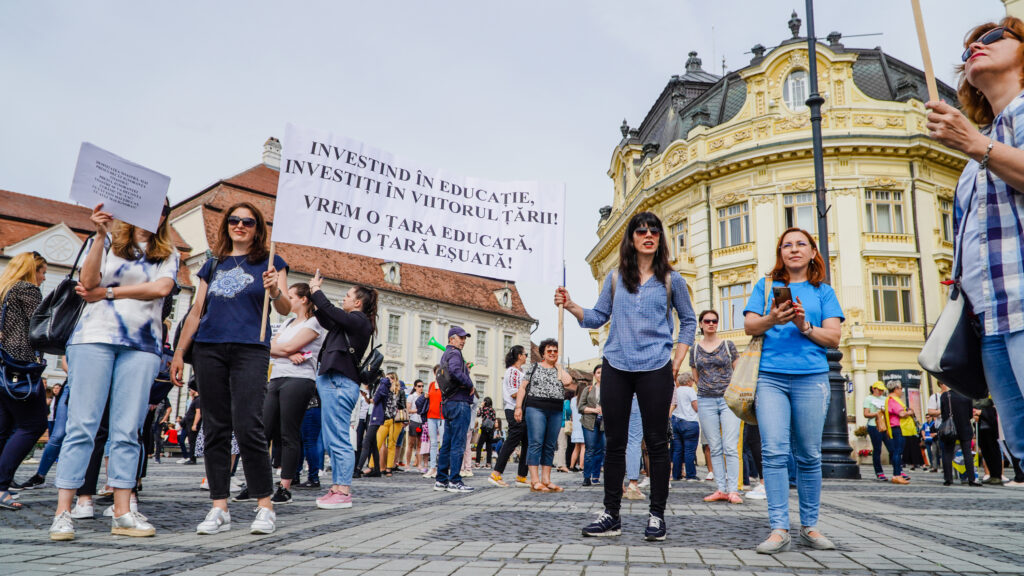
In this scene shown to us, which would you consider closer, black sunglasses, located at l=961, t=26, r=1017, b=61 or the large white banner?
black sunglasses, located at l=961, t=26, r=1017, b=61

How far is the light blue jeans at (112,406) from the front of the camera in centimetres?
437

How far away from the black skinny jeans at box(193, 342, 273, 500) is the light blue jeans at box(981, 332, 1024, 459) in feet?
12.9

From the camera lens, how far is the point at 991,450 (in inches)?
468

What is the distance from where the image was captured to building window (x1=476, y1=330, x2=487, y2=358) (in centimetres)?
5580

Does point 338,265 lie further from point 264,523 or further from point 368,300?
point 264,523

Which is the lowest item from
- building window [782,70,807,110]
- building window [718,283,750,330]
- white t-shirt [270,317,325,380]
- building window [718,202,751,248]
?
white t-shirt [270,317,325,380]

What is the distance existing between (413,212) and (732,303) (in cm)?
2706

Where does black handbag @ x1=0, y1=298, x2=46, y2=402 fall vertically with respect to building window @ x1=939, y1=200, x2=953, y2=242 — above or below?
below

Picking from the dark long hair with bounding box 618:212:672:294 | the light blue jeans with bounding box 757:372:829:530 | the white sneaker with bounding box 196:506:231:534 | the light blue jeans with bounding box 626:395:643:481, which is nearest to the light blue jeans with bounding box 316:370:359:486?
the white sneaker with bounding box 196:506:231:534

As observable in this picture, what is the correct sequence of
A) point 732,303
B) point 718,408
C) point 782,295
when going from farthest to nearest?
point 732,303 < point 718,408 < point 782,295

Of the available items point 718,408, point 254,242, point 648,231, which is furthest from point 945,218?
point 254,242

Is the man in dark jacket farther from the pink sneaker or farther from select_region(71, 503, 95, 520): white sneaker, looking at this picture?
select_region(71, 503, 95, 520): white sneaker

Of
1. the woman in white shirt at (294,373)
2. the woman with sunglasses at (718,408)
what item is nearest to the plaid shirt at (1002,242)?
the woman with sunglasses at (718,408)

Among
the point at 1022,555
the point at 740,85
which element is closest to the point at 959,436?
the point at 1022,555
